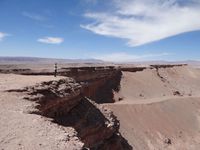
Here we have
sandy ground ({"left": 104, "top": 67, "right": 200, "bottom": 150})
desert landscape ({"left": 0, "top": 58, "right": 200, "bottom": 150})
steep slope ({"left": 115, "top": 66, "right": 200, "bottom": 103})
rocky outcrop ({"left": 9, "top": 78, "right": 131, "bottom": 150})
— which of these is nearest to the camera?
desert landscape ({"left": 0, "top": 58, "right": 200, "bottom": 150})

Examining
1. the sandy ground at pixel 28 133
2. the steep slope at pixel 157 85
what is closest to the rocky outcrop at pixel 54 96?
the sandy ground at pixel 28 133

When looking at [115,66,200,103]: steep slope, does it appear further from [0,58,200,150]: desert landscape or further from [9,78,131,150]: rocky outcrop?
[9,78,131,150]: rocky outcrop

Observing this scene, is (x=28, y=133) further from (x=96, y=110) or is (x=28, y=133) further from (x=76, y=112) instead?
(x=96, y=110)

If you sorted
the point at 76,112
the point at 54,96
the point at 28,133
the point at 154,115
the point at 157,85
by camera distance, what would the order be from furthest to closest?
1. the point at 157,85
2. the point at 154,115
3. the point at 76,112
4. the point at 54,96
5. the point at 28,133

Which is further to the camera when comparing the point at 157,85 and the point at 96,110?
the point at 157,85

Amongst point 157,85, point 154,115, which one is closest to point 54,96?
point 154,115

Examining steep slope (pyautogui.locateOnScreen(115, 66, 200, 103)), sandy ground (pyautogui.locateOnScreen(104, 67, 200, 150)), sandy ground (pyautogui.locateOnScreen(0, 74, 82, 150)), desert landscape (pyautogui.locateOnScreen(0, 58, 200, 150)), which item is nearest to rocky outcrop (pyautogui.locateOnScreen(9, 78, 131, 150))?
desert landscape (pyautogui.locateOnScreen(0, 58, 200, 150))

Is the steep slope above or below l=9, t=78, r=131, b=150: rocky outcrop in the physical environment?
below

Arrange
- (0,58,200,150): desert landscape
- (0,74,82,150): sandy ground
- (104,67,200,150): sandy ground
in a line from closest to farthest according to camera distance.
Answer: (0,74,82,150): sandy ground → (0,58,200,150): desert landscape → (104,67,200,150): sandy ground

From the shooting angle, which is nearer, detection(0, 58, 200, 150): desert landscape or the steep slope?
detection(0, 58, 200, 150): desert landscape
